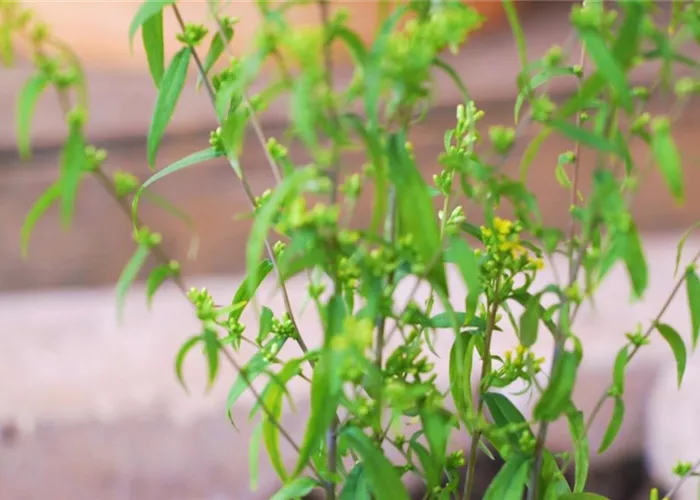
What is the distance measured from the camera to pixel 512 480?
351 millimetres

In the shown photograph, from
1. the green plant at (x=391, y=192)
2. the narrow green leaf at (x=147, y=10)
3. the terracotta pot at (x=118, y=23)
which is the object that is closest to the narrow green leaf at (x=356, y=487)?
the green plant at (x=391, y=192)

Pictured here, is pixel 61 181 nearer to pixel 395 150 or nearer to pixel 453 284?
pixel 395 150

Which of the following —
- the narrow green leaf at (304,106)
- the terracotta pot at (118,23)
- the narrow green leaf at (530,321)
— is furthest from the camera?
the terracotta pot at (118,23)

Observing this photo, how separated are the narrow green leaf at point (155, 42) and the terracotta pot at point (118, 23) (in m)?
0.80

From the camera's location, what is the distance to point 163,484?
2.56ft

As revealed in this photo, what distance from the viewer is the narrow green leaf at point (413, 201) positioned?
10.1 inches

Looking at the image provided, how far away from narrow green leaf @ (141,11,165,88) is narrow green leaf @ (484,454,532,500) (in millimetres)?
246

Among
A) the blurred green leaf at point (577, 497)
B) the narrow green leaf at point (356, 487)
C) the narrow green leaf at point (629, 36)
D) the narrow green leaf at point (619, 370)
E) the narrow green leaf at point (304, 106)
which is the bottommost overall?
the blurred green leaf at point (577, 497)

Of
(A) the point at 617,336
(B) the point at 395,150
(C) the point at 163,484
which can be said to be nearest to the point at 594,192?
(B) the point at 395,150

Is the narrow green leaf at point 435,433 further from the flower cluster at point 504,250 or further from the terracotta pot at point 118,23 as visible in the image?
the terracotta pot at point 118,23

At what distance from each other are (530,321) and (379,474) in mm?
94

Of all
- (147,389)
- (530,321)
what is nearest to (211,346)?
(530,321)

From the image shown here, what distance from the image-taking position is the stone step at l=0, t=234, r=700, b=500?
30.9 inches

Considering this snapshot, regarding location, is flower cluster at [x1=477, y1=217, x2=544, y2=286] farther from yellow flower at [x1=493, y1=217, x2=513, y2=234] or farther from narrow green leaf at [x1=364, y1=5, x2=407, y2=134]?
narrow green leaf at [x1=364, y1=5, x2=407, y2=134]
